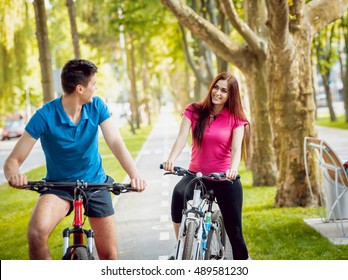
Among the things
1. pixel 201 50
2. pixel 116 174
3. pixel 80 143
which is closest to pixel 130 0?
pixel 201 50

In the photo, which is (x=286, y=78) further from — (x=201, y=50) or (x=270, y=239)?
(x=201, y=50)

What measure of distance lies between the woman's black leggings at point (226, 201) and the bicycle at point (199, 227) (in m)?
0.04

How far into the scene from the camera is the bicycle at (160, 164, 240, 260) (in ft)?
12.2

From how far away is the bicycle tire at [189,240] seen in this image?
367cm

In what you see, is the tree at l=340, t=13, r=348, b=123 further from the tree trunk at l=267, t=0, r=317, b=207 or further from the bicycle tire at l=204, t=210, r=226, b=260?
the bicycle tire at l=204, t=210, r=226, b=260

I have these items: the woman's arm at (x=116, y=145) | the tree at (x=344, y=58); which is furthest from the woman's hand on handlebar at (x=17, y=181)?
the tree at (x=344, y=58)

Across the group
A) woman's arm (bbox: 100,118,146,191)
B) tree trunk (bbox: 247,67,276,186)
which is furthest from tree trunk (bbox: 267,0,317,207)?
woman's arm (bbox: 100,118,146,191)

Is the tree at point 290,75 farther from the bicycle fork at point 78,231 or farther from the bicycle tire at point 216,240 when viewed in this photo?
the bicycle fork at point 78,231

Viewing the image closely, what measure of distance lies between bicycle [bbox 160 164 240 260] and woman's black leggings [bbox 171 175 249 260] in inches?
1.6

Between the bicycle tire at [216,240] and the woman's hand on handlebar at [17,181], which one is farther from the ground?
the woman's hand on handlebar at [17,181]

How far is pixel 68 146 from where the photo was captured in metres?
3.24

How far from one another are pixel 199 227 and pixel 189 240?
0.15 m

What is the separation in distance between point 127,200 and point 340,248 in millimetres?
2234

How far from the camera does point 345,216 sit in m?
6.29
